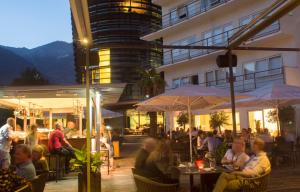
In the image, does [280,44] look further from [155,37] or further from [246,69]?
[155,37]

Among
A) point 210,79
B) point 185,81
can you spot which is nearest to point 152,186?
point 210,79

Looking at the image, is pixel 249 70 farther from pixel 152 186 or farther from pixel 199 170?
pixel 152 186

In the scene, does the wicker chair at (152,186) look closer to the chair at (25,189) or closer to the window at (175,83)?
the chair at (25,189)

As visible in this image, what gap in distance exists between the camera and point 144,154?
22.1 ft

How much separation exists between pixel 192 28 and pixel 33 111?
1818cm

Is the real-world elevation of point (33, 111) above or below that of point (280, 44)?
below

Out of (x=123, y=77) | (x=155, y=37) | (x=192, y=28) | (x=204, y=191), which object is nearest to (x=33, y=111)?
(x=204, y=191)

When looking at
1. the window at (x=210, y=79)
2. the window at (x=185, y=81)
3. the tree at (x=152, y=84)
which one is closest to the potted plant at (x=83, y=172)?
the window at (x=210, y=79)

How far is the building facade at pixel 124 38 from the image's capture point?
65.2m

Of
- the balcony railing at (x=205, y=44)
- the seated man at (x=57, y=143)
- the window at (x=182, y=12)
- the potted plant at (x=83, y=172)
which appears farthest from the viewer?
the window at (x=182, y=12)

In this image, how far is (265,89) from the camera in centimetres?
1318

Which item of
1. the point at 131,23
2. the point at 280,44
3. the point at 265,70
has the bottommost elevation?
the point at 265,70

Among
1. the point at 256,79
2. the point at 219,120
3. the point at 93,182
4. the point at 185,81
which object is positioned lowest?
the point at 93,182

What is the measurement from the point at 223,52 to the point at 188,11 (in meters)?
7.62
